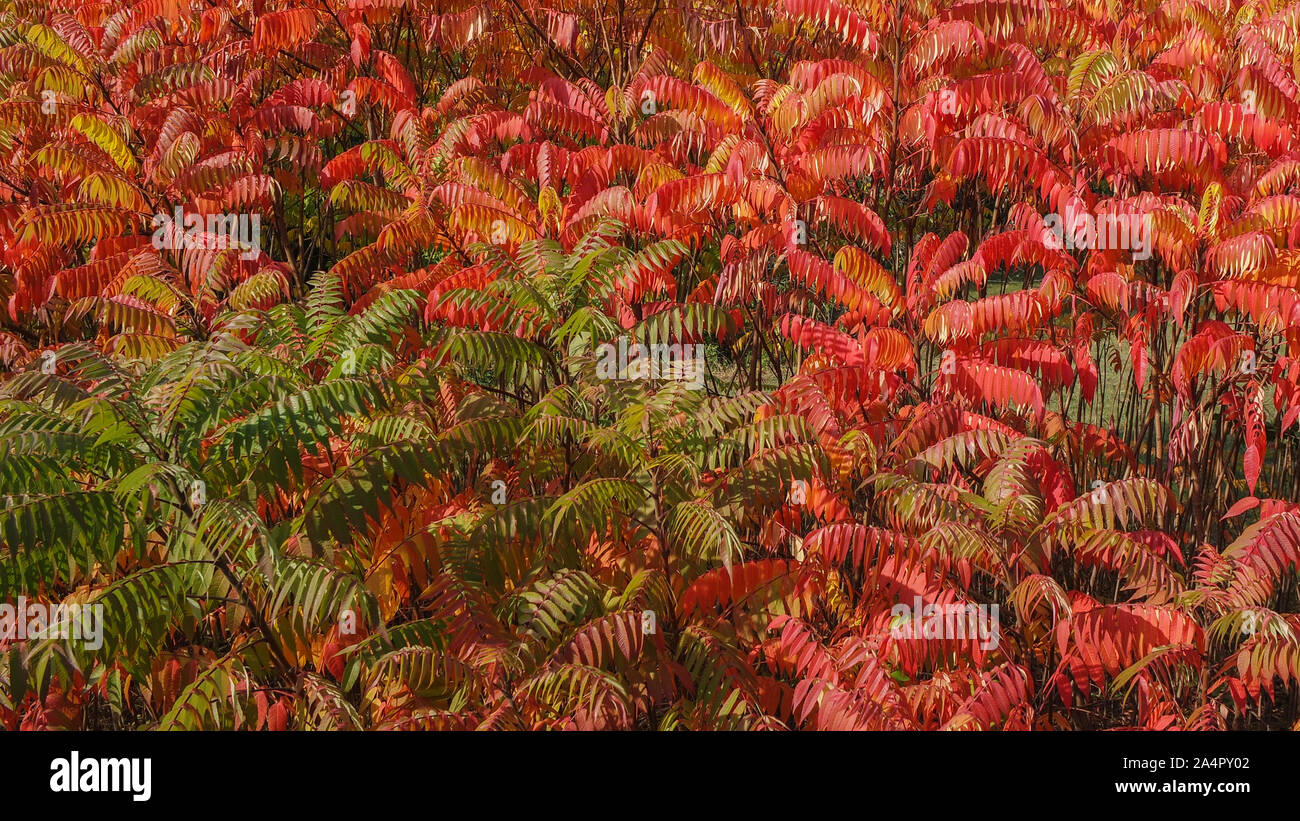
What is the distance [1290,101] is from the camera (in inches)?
224

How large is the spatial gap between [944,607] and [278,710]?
2.45 meters

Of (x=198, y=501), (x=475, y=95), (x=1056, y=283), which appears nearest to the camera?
(x=198, y=501)

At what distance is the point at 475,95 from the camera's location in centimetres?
789

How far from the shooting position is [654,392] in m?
4.71

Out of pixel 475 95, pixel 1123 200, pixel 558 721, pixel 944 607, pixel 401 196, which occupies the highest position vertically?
pixel 475 95

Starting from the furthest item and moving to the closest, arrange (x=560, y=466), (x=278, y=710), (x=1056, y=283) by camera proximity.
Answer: (x=1056, y=283) → (x=560, y=466) → (x=278, y=710)

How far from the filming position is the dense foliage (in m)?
3.73

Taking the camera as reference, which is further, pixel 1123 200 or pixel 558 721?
pixel 1123 200

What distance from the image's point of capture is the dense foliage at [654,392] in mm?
3732

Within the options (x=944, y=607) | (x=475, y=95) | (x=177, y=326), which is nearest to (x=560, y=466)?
(x=944, y=607)

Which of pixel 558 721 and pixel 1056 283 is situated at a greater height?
pixel 1056 283

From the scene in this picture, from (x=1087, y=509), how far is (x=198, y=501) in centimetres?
325

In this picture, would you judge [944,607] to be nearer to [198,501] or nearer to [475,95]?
[198,501]

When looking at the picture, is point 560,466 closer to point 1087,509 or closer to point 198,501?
point 198,501
